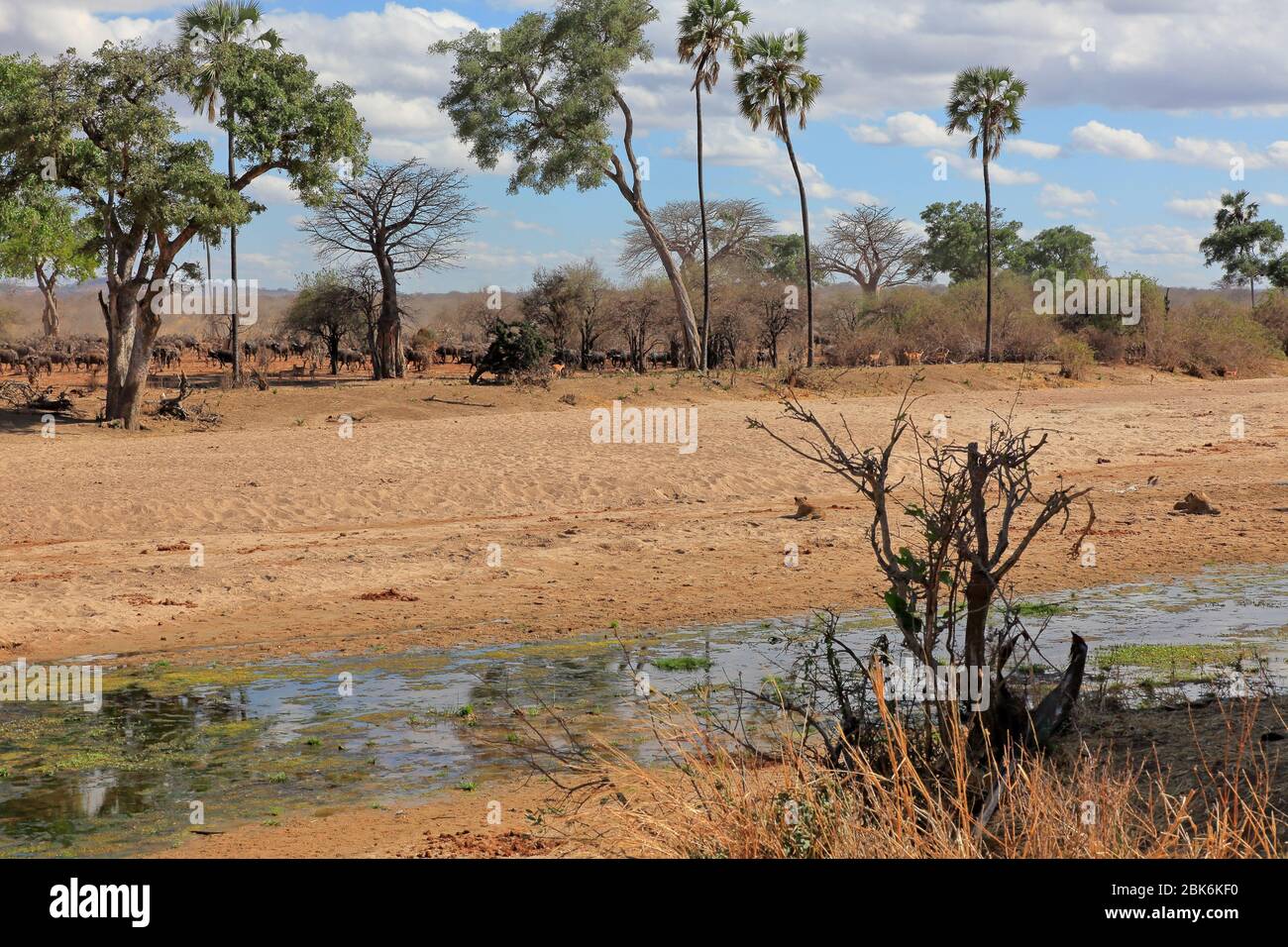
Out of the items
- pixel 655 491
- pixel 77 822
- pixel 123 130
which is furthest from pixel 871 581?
pixel 123 130

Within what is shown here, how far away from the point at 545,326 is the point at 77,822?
36491 millimetres

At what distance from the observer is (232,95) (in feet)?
79.6

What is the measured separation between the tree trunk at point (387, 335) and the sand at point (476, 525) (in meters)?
10.8

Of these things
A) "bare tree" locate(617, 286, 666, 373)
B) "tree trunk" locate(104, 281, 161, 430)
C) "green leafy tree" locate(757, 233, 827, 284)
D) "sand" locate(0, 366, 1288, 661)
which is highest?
"green leafy tree" locate(757, 233, 827, 284)

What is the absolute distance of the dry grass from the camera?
4.63 meters

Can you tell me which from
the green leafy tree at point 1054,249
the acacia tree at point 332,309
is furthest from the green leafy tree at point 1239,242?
the acacia tree at point 332,309

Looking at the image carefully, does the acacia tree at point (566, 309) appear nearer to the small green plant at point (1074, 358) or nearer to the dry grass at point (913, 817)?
the small green plant at point (1074, 358)

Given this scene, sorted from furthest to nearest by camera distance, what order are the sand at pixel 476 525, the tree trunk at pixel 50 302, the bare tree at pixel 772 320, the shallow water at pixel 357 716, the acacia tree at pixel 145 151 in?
the tree trunk at pixel 50 302 < the bare tree at pixel 772 320 < the acacia tree at pixel 145 151 < the sand at pixel 476 525 < the shallow water at pixel 357 716

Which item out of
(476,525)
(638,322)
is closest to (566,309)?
(638,322)

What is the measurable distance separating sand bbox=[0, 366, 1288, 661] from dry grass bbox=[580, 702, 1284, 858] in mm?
5998

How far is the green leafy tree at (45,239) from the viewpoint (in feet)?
83.3

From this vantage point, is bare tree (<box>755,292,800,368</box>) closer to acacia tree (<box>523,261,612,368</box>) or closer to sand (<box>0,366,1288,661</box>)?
acacia tree (<box>523,261,612,368</box>)

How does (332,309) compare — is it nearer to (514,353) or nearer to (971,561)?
(514,353)

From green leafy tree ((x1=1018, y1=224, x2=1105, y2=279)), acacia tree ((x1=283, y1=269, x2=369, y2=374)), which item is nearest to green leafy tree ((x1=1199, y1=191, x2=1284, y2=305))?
green leafy tree ((x1=1018, y1=224, x2=1105, y2=279))
